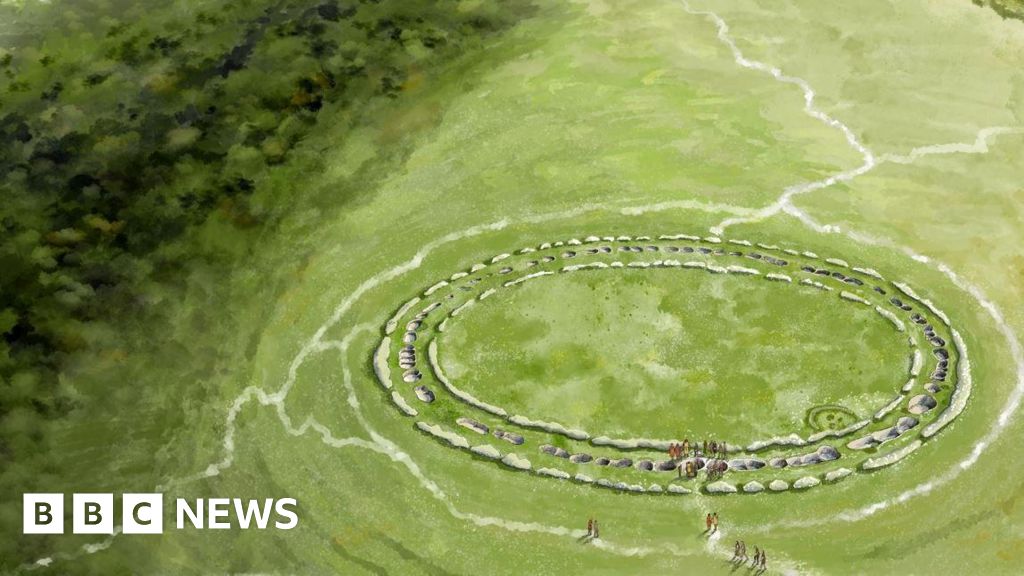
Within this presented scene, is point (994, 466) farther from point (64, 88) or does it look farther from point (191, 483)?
point (64, 88)

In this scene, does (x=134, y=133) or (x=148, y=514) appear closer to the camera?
(x=148, y=514)

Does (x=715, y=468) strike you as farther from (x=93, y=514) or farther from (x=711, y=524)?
(x=93, y=514)

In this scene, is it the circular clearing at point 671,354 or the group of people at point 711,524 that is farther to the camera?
the circular clearing at point 671,354

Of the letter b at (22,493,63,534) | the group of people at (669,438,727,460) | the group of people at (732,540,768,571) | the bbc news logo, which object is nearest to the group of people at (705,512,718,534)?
the group of people at (732,540,768,571)

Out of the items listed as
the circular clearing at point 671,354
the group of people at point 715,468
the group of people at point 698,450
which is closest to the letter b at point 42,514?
the circular clearing at point 671,354

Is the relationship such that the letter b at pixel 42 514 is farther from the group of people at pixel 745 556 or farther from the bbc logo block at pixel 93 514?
the group of people at pixel 745 556

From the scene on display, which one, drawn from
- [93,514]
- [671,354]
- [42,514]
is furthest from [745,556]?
[42,514]
